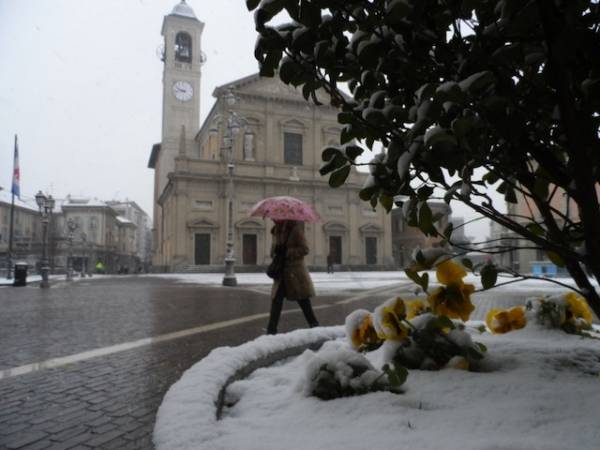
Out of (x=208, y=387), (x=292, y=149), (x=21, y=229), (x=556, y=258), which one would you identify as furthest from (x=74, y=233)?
(x=556, y=258)

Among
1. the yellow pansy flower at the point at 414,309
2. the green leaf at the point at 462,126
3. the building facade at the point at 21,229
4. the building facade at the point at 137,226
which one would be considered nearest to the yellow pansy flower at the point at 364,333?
the yellow pansy flower at the point at 414,309

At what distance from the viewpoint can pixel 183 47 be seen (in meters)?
44.1

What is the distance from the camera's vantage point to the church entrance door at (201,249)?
3278cm

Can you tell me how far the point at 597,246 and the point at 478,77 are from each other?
71 cm

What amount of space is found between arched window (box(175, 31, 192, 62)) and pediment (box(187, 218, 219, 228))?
2001 cm

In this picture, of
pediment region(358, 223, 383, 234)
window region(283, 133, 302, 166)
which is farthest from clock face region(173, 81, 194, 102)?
pediment region(358, 223, 383, 234)

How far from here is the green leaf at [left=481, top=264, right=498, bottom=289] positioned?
5.24 feet

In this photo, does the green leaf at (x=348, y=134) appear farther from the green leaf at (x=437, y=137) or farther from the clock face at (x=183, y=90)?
the clock face at (x=183, y=90)

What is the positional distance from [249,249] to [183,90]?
64.1 feet

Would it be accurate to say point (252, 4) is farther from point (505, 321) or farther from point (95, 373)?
point (95, 373)

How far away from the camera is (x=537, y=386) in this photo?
69.4 inches

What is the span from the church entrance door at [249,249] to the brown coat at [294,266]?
29079 millimetres

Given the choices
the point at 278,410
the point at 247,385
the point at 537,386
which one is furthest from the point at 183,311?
the point at 537,386

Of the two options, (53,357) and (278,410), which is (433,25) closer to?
(278,410)
